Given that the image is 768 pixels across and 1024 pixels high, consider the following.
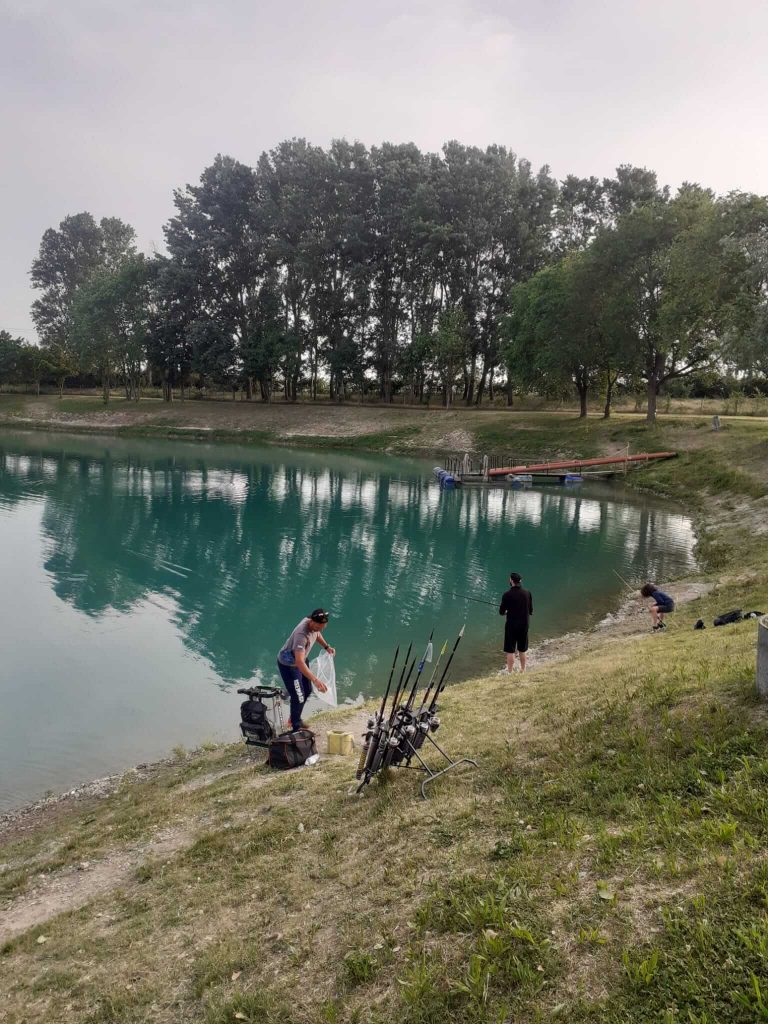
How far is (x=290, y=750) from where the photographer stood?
31.7 feet

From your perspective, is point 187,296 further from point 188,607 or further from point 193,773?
point 193,773

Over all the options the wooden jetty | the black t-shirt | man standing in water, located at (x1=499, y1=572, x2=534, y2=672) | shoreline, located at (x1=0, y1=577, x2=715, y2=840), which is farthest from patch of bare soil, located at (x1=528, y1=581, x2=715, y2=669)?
the wooden jetty

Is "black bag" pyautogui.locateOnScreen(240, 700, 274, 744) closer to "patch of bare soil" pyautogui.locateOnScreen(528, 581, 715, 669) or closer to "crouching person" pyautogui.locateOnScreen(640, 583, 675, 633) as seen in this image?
"patch of bare soil" pyautogui.locateOnScreen(528, 581, 715, 669)

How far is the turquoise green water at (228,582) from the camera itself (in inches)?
536

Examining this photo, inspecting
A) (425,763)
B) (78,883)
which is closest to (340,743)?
(425,763)

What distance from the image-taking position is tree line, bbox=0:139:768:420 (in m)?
55.9

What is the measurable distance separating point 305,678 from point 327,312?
6666 cm

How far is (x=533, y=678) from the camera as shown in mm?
11766

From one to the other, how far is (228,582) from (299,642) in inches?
498

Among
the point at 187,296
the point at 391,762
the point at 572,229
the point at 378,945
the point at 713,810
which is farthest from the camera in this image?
the point at 187,296

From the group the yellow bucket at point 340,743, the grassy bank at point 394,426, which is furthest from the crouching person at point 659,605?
the grassy bank at point 394,426

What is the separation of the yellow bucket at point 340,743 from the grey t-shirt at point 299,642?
1293mm

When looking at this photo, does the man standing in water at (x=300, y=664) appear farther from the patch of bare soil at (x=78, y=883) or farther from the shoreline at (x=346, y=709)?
the patch of bare soil at (x=78, y=883)

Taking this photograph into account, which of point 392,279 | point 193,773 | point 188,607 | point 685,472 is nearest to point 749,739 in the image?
point 193,773
